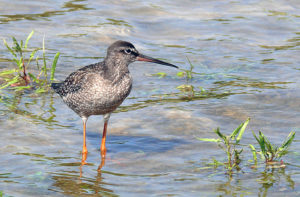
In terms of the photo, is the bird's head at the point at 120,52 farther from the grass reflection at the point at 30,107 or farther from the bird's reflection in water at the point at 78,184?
the bird's reflection in water at the point at 78,184

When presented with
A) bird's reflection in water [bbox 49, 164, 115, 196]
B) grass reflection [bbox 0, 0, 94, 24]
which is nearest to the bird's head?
bird's reflection in water [bbox 49, 164, 115, 196]

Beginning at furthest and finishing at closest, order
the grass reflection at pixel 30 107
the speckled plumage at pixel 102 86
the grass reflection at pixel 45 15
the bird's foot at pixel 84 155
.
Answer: the grass reflection at pixel 45 15
the grass reflection at pixel 30 107
the speckled plumage at pixel 102 86
the bird's foot at pixel 84 155

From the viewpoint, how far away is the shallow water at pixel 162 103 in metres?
6.80

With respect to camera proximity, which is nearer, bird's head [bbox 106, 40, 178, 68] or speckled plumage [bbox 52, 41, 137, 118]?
speckled plumage [bbox 52, 41, 137, 118]

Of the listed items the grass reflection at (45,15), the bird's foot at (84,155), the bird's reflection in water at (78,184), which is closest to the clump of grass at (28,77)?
the bird's foot at (84,155)

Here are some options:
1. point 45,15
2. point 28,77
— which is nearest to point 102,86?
point 28,77

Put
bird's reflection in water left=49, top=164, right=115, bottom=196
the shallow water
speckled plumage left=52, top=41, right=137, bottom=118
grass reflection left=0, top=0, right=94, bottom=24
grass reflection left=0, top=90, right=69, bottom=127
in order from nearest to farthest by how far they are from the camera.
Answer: bird's reflection in water left=49, top=164, right=115, bottom=196
the shallow water
speckled plumage left=52, top=41, right=137, bottom=118
grass reflection left=0, top=90, right=69, bottom=127
grass reflection left=0, top=0, right=94, bottom=24

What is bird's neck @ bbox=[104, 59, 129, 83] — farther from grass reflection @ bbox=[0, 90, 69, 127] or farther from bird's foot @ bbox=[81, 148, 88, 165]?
grass reflection @ bbox=[0, 90, 69, 127]

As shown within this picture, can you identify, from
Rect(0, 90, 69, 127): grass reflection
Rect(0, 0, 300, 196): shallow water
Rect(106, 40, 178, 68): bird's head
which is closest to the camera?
Rect(0, 0, 300, 196): shallow water

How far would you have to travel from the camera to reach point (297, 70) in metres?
10.9

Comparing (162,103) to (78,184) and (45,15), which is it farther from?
(45,15)

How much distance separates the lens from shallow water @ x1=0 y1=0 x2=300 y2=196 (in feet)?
22.3

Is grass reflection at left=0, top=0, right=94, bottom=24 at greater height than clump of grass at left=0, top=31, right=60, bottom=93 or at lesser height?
greater

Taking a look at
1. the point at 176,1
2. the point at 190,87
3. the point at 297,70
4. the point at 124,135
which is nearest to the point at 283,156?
the point at 124,135
